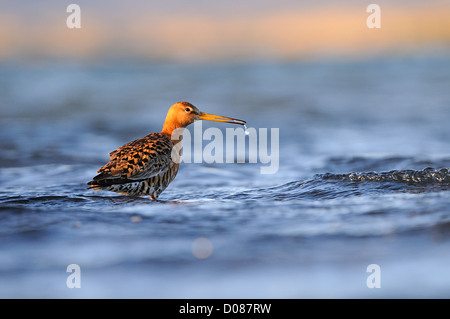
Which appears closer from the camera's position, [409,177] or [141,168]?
[141,168]

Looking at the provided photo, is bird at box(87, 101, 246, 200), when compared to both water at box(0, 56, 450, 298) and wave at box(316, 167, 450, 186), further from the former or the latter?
wave at box(316, 167, 450, 186)

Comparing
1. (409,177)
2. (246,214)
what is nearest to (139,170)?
(246,214)

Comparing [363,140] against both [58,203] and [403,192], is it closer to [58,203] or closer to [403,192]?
[403,192]

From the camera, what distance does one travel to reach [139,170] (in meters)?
6.35

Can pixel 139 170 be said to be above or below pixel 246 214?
above

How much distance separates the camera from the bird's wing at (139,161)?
6211mm

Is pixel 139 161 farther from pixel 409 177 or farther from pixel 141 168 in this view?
pixel 409 177

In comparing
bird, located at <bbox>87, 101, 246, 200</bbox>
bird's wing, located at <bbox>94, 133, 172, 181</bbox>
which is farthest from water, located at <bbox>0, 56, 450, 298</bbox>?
bird's wing, located at <bbox>94, 133, 172, 181</bbox>

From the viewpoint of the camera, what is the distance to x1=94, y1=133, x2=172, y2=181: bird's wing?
621 centimetres

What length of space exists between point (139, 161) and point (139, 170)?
0.11 m

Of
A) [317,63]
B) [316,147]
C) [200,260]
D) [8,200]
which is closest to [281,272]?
[200,260]

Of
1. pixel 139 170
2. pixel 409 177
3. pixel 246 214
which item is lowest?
pixel 246 214

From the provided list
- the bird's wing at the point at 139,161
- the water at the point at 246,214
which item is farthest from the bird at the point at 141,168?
the water at the point at 246,214

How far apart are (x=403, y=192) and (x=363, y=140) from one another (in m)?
4.29
